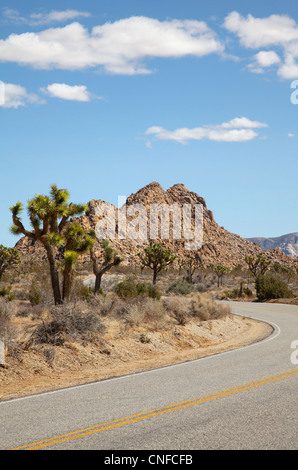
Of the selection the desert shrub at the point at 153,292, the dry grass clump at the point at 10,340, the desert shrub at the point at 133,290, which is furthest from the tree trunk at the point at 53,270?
the desert shrub at the point at 153,292

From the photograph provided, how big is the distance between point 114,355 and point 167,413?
7.11m

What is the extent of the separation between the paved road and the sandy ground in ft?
3.73

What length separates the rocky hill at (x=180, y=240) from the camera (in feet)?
395

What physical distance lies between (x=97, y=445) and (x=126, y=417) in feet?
4.75

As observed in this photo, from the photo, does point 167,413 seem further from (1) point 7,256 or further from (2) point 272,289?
(2) point 272,289

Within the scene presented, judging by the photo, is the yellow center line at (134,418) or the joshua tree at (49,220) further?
the joshua tree at (49,220)

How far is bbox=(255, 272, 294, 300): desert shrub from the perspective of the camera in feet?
148

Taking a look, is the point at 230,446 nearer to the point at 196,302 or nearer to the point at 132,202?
the point at 196,302

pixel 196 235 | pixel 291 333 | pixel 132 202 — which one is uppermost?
pixel 132 202

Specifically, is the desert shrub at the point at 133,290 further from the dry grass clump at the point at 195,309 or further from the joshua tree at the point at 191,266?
the joshua tree at the point at 191,266

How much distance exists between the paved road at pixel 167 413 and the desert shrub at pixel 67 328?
3.58m
